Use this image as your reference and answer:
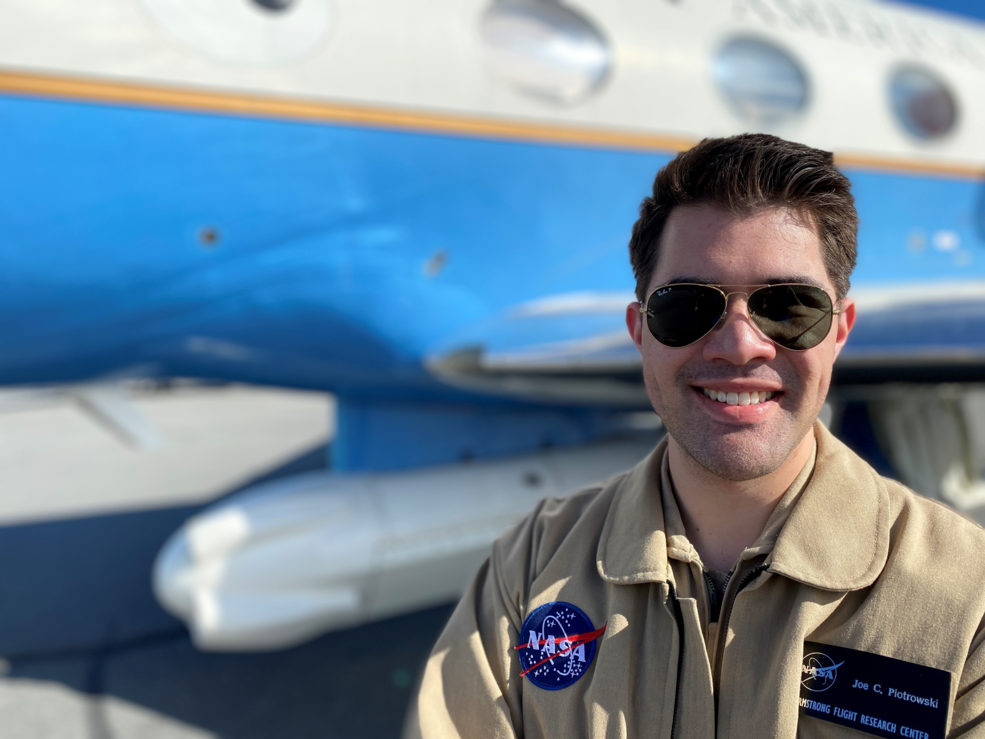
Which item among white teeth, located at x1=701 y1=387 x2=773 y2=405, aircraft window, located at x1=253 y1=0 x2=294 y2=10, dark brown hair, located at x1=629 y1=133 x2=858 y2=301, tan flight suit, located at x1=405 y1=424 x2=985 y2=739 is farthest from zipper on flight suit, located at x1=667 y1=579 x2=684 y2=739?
aircraft window, located at x1=253 y1=0 x2=294 y2=10

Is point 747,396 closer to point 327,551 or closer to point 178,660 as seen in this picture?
point 327,551

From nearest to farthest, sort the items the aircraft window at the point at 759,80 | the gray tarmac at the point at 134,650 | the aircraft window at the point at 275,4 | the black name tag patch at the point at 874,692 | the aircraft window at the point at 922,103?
1. the black name tag patch at the point at 874,692
2. the aircraft window at the point at 275,4
3. the gray tarmac at the point at 134,650
4. the aircraft window at the point at 759,80
5. the aircraft window at the point at 922,103

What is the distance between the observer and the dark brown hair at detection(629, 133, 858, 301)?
946 millimetres

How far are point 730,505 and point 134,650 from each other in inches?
134

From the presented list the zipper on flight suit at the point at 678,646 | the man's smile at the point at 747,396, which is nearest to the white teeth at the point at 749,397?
the man's smile at the point at 747,396

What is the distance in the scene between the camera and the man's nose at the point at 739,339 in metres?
0.95

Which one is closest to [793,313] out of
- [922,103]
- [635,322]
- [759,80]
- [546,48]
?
[635,322]

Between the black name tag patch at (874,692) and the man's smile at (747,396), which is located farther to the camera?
the man's smile at (747,396)

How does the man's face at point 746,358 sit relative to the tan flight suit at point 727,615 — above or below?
above

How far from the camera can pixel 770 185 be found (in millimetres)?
947

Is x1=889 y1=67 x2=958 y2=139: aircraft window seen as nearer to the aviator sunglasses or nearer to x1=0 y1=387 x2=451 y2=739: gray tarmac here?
x1=0 y1=387 x2=451 y2=739: gray tarmac

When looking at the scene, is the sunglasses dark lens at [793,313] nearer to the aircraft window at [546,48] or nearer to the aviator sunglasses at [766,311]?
the aviator sunglasses at [766,311]

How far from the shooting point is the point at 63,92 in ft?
7.96

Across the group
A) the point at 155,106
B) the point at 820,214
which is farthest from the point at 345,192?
the point at 820,214
